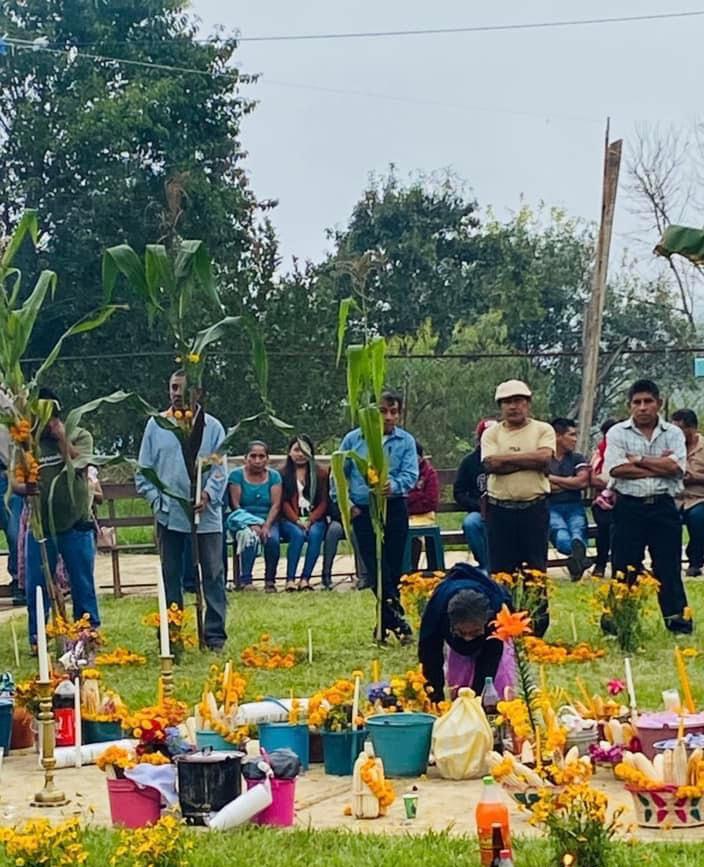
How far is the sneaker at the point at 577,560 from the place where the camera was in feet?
47.3

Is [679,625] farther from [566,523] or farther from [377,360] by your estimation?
[566,523]

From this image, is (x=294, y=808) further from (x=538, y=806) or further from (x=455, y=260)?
(x=455, y=260)

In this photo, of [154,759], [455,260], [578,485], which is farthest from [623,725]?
[455,260]

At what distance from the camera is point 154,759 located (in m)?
6.09

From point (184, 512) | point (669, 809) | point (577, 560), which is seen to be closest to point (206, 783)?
point (669, 809)

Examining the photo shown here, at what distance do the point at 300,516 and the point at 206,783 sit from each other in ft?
30.6

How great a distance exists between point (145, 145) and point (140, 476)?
18.8m

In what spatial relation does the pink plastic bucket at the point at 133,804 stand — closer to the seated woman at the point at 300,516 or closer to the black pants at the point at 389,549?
the black pants at the point at 389,549

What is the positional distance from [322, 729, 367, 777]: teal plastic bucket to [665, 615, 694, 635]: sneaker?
4.21 m

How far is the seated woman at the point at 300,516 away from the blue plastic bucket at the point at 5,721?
731 centimetres

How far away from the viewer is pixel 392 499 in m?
11.0

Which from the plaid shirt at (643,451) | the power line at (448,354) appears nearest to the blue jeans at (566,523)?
the power line at (448,354)

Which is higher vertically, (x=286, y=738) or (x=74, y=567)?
(x=74, y=567)

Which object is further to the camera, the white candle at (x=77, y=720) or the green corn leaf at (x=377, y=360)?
the green corn leaf at (x=377, y=360)
